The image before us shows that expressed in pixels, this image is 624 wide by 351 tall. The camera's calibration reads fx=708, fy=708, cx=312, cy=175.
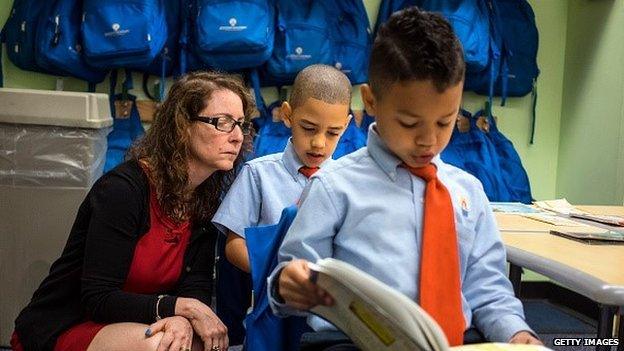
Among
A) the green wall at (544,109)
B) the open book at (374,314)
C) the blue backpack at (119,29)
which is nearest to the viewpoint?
the open book at (374,314)

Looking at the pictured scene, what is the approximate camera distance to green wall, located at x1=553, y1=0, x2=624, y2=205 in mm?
3543

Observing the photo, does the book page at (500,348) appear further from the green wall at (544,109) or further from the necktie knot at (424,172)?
the green wall at (544,109)

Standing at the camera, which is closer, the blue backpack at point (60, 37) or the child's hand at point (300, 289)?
the child's hand at point (300, 289)

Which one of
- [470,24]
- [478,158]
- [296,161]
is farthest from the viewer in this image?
[478,158]

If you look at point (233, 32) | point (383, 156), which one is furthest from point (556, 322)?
point (383, 156)

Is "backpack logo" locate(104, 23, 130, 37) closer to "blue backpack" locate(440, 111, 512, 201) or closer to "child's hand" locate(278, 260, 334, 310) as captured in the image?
"blue backpack" locate(440, 111, 512, 201)

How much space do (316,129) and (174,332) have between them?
26.3 inches

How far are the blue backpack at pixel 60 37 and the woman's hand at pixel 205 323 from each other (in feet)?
6.57

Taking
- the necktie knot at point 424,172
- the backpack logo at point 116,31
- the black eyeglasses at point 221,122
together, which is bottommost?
the black eyeglasses at point 221,122

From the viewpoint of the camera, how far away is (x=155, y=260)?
180 centimetres

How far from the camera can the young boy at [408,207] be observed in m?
1.14

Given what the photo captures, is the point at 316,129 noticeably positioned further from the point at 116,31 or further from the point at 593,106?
the point at 593,106

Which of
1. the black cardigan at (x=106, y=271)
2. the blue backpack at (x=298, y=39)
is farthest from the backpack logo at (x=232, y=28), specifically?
the black cardigan at (x=106, y=271)

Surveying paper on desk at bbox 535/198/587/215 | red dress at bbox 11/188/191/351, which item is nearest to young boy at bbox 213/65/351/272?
red dress at bbox 11/188/191/351
